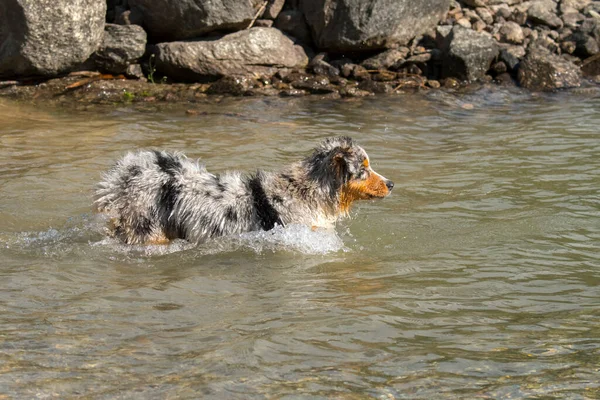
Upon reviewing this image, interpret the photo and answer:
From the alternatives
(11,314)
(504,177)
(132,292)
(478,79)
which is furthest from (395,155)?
(11,314)

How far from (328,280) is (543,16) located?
9.99 m

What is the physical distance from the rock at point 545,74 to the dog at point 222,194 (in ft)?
23.6

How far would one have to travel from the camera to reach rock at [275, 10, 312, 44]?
14.1m

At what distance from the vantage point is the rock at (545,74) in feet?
44.1

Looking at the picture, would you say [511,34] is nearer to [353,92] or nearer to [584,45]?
[584,45]

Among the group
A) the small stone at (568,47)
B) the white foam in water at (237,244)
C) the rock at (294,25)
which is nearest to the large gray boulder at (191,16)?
the rock at (294,25)

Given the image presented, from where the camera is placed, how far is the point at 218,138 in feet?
35.9

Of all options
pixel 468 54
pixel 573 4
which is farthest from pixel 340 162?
pixel 573 4

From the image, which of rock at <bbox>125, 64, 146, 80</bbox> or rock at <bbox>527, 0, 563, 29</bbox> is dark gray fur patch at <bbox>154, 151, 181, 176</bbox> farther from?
rock at <bbox>527, 0, 563, 29</bbox>

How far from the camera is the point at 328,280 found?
21.1 ft

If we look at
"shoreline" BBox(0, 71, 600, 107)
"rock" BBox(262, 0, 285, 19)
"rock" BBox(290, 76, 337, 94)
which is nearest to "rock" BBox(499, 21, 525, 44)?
"shoreline" BBox(0, 71, 600, 107)

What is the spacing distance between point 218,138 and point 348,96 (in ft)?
9.82

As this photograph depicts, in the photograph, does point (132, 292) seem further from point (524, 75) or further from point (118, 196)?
point (524, 75)

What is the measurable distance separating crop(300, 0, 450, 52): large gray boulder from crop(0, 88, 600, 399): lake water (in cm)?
280
